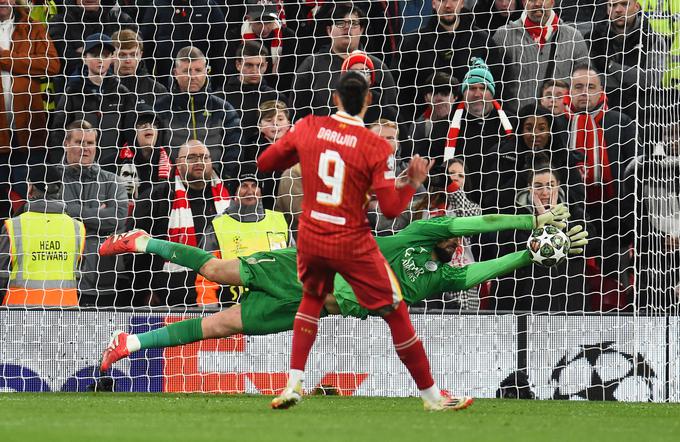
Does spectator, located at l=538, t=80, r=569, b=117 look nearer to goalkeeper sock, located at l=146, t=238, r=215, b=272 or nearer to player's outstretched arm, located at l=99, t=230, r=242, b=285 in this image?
player's outstretched arm, located at l=99, t=230, r=242, b=285

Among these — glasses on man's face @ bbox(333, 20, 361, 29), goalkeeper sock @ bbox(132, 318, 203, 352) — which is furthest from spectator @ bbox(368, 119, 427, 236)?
goalkeeper sock @ bbox(132, 318, 203, 352)

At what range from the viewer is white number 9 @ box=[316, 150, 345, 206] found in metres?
6.60

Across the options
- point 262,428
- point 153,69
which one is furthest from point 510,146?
point 262,428

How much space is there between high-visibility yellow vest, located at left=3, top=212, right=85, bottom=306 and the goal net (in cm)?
2

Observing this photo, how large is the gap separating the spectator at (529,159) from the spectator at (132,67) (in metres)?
3.37

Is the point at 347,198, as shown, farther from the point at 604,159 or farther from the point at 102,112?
the point at 102,112

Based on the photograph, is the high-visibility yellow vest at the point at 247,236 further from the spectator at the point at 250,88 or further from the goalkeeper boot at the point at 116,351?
the goalkeeper boot at the point at 116,351

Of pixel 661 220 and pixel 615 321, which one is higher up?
pixel 661 220

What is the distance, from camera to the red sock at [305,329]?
682 centimetres

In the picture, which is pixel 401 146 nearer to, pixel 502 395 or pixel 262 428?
pixel 502 395

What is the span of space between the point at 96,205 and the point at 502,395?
405cm

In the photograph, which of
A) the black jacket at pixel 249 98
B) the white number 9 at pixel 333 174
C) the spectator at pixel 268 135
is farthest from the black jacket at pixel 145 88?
the white number 9 at pixel 333 174

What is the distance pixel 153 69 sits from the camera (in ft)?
38.6

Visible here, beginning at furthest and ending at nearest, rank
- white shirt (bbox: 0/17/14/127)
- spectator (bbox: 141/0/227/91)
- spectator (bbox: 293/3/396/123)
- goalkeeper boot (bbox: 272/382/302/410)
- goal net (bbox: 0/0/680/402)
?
1. spectator (bbox: 141/0/227/91)
2. white shirt (bbox: 0/17/14/127)
3. spectator (bbox: 293/3/396/123)
4. goal net (bbox: 0/0/680/402)
5. goalkeeper boot (bbox: 272/382/302/410)
